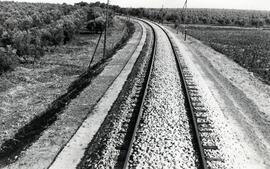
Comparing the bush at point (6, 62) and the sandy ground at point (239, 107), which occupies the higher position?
the bush at point (6, 62)

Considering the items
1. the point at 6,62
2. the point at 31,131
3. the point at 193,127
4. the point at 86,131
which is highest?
the point at 6,62

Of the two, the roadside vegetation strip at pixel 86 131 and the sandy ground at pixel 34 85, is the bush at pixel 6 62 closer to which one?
the sandy ground at pixel 34 85

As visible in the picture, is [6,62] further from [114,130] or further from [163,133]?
[163,133]

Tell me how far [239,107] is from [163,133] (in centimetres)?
483

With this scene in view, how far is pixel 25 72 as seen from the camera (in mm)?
A: 19938

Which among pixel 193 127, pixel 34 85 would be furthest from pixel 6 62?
pixel 193 127

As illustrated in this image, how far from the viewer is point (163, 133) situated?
994 centimetres

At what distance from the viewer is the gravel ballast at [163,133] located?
8391mm

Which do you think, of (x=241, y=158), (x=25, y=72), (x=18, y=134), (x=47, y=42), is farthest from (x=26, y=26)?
(x=241, y=158)

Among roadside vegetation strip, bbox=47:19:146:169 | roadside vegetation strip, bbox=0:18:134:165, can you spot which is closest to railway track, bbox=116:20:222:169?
roadside vegetation strip, bbox=47:19:146:169

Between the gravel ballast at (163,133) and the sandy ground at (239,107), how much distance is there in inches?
55.1

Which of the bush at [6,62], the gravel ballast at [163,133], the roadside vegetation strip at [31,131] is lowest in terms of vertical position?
the roadside vegetation strip at [31,131]

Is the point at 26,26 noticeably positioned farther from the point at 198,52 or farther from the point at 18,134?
the point at 18,134

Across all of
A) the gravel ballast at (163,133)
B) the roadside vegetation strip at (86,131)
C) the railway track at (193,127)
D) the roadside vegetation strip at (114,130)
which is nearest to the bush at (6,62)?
the roadside vegetation strip at (86,131)
